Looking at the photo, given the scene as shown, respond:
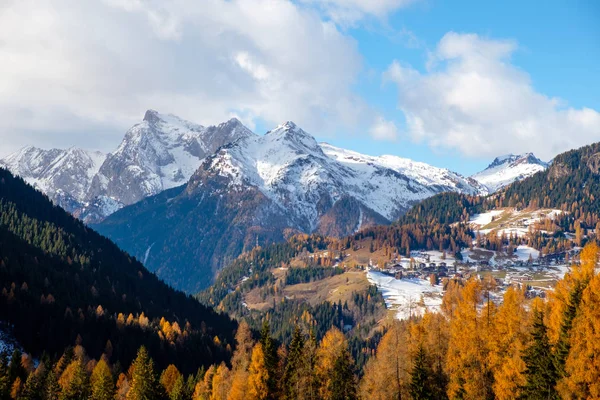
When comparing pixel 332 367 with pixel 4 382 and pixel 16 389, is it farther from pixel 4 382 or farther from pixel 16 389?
pixel 16 389

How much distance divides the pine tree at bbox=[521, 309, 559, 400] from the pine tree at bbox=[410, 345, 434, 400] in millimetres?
14187

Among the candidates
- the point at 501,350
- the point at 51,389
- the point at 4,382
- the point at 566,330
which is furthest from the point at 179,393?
the point at 566,330

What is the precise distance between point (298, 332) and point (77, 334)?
9788 cm

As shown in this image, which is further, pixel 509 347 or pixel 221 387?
pixel 221 387

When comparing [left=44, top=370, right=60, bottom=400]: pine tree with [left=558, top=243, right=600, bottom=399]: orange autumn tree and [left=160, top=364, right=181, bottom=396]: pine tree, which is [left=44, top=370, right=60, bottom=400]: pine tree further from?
[left=558, top=243, right=600, bottom=399]: orange autumn tree

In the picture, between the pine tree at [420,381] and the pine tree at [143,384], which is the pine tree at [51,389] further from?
the pine tree at [420,381]

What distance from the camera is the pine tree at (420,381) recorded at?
8225cm

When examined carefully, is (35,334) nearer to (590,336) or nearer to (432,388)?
(432,388)

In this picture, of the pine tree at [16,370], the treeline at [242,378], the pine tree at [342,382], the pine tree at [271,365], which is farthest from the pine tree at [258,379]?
the pine tree at [16,370]

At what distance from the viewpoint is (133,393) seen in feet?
353

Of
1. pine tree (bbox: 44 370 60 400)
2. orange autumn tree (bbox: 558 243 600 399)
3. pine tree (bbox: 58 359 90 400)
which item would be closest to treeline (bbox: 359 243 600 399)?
orange autumn tree (bbox: 558 243 600 399)

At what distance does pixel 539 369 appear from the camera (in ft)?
243

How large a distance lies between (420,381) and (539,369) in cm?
1740

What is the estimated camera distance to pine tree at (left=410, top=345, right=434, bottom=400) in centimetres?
8225
